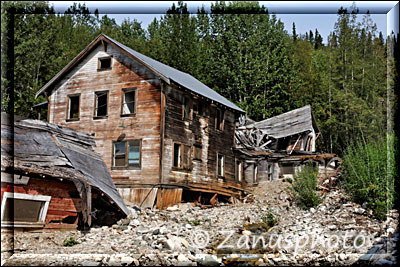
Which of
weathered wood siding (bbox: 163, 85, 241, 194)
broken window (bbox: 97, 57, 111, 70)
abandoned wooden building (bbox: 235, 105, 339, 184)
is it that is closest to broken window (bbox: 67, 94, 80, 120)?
broken window (bbox: 97, 57, 111, 70)

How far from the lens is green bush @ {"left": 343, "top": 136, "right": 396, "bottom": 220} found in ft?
41.6

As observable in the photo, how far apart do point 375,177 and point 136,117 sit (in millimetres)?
11270

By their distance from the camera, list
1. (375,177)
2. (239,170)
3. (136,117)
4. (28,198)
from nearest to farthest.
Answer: (28,198) < (375,177) < (136,117) < (239,170)

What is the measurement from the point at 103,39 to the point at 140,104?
369cm

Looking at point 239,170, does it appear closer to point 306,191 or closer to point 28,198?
point 306,191

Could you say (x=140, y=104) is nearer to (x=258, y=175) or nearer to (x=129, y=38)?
(x=129, y=38)

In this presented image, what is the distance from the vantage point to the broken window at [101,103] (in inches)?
835

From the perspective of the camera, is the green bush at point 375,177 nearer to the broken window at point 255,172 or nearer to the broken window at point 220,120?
the broken window at point 220,120

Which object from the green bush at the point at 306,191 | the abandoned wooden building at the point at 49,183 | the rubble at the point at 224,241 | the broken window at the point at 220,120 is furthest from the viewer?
the broken window at the point at 220,120

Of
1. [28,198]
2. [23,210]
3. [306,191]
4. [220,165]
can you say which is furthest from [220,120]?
[23,210]

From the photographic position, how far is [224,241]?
13.2 m

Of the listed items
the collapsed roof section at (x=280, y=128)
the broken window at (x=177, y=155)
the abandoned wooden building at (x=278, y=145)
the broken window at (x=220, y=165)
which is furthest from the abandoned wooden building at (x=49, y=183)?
the collapsed roof section at (x=280, y=128)

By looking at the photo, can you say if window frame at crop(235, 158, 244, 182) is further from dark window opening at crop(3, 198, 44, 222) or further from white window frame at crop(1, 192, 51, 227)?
dark window opening at crop(3, 198, 44, 222)

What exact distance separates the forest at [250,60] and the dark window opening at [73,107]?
2672mm
